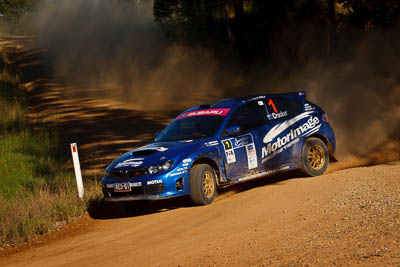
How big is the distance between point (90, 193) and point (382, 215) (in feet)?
18.9

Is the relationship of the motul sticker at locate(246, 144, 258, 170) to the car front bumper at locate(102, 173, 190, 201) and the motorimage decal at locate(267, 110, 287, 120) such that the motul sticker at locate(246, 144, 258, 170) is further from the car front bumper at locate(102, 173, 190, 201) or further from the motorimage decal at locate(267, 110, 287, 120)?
the car front bumper at locate(102, 173, 190, 201)

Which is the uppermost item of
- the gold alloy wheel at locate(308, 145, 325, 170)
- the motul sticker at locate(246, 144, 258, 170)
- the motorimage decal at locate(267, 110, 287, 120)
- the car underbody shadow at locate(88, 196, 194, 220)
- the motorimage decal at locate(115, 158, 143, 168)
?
the motorimage decal at locate(267, 110, 287, 120)

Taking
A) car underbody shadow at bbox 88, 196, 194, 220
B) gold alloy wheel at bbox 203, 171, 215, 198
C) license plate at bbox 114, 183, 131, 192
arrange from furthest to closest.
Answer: car underbody shadow at bbox 88, 196, 194, 220
gold alloy wheel at bbox 203, 171, 215, 198
license plate at bbox 114, 183, 131, 192

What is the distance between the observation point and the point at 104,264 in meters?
7.01

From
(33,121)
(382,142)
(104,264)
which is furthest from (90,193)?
(33,121)

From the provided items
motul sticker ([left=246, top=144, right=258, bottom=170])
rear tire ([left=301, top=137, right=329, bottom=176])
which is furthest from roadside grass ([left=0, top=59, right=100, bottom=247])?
rear tire ([left=301, top=137, right=329, bottom=176])

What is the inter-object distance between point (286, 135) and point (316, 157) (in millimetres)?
849

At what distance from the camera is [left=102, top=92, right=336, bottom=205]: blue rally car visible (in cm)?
941

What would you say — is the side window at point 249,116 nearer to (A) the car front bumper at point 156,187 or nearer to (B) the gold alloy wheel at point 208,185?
(B) the gold alloy wheel at point 208,185

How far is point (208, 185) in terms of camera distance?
9719 mm

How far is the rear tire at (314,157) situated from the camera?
438 inches

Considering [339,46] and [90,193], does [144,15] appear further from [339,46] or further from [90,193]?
[90,193]

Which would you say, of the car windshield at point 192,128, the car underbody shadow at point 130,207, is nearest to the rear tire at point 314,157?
the car windshield at point 192,128

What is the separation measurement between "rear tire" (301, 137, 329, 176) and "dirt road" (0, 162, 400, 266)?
1.81ft
